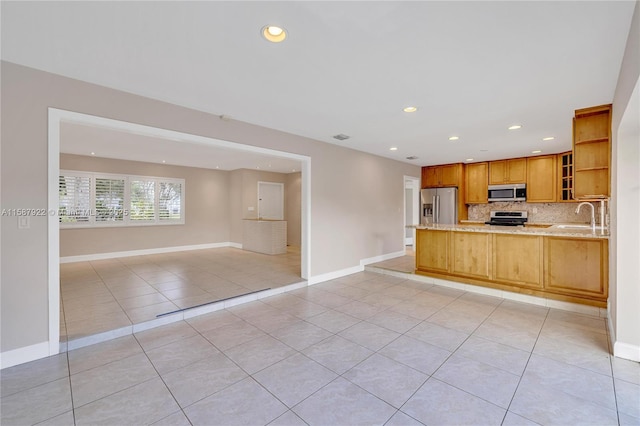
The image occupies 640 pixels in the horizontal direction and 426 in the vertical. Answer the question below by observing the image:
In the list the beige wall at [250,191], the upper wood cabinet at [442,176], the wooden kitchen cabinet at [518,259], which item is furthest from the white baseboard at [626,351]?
the beige wall at [250,191]

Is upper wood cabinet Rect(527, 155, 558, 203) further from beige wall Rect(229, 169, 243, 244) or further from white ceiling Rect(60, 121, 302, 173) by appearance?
beige wall Rect(229, 169, 243, 244)

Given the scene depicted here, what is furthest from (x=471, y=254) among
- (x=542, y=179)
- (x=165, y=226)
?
(x=165, y=226)

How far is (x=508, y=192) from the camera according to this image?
6.39 m

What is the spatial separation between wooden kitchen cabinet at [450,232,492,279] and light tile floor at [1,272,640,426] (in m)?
1.04

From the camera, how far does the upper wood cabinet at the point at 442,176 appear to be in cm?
699

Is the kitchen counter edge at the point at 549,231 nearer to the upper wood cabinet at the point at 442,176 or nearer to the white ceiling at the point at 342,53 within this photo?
the white ceiling at the point at 342,53

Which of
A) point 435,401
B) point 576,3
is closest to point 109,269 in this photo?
point 435,401

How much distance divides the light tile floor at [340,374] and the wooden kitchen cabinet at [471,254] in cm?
104

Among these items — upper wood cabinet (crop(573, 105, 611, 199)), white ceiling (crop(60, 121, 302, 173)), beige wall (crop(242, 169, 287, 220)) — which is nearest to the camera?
upper wood cabinet (crop(573, 105, 611, 199))

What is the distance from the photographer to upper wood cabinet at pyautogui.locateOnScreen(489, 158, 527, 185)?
20.5 feet

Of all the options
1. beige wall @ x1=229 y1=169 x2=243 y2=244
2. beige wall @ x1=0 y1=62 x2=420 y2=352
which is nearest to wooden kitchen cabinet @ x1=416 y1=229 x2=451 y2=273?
beige wall @ x1=0 y1=62 x2=420 y2=352

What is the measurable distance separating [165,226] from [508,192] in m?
8.77

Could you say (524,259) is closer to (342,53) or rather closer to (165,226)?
(342,53)

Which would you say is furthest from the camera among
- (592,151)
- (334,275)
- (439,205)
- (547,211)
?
(439,205)
